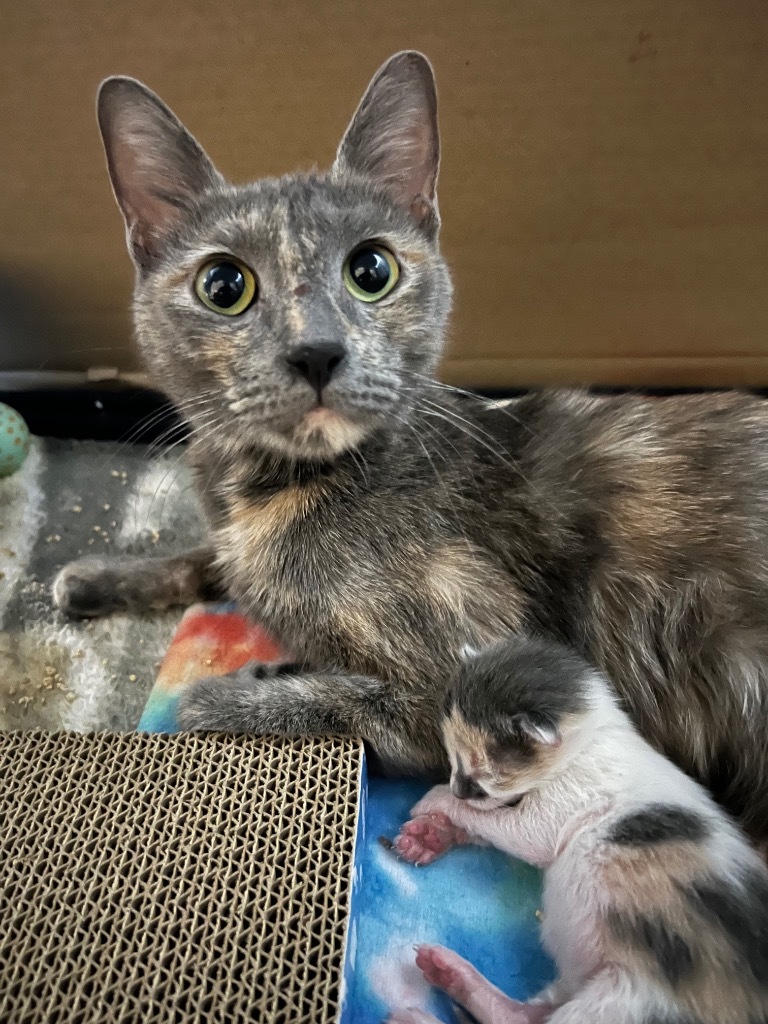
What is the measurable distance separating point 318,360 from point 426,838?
2.17ft

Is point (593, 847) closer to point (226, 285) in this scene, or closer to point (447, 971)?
point (447, 971)

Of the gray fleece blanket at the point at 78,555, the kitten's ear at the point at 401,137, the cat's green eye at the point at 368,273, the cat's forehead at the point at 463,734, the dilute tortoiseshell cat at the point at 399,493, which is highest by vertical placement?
the kitten's ear at the point at 401,137

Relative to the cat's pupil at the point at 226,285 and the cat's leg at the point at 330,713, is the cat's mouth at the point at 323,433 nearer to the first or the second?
the cat's pupil at the point at 226,285

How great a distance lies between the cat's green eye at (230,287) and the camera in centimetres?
102

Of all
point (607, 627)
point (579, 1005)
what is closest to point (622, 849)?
point (579, 1005)

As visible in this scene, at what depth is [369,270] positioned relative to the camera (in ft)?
3.47

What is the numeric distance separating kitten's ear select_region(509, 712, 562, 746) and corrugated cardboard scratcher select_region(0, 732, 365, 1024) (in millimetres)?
211

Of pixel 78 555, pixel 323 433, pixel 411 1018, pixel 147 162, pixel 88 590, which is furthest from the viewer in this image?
pixel 78 555

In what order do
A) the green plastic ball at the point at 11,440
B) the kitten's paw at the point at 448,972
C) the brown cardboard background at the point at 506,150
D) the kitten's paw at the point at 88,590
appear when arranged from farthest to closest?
1. the green plastic ball at the point at 11,440
2. the kitten's paw at the point at 88,590
3. the brown cardboard background at the point at 506,150
4. the kitten's paw at the point at 448,972

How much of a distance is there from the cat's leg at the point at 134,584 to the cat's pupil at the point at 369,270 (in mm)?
664

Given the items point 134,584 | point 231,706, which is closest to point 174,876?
point 231,706

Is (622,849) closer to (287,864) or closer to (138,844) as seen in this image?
(287,864)

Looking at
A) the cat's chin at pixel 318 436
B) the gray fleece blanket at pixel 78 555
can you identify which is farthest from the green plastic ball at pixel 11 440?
the cat's chin at pixel 318 436

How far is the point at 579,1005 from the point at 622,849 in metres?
0.16
